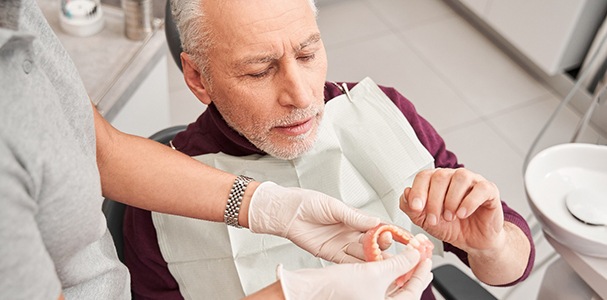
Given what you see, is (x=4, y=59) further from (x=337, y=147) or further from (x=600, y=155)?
(x=600, y=155)

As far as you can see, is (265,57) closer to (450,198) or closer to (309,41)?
(309,41)

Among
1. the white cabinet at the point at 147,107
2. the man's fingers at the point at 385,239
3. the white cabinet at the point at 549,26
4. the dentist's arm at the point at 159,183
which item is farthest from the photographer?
the white cabinet at the point at 549,26

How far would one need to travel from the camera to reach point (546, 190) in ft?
4.58

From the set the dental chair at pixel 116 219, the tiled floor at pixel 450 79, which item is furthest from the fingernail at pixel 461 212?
the tiled floor at pixel 450 79

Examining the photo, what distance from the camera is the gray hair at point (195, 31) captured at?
3.99 feet

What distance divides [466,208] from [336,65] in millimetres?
2047

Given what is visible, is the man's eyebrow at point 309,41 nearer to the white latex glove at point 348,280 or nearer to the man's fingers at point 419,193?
the man's fingers at point 419,193

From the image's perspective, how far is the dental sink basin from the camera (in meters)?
1.28

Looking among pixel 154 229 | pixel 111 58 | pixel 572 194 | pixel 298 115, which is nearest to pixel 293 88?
pixel 298 115

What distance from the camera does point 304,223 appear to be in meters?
1.16

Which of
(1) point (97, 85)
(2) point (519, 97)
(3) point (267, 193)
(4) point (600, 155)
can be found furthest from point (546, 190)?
(2) point (519, 97)

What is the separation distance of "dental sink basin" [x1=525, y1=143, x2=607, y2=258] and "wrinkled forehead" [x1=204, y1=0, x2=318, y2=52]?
1.97 feet

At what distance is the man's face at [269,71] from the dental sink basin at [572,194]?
0.49 metres

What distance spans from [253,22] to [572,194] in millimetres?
744
